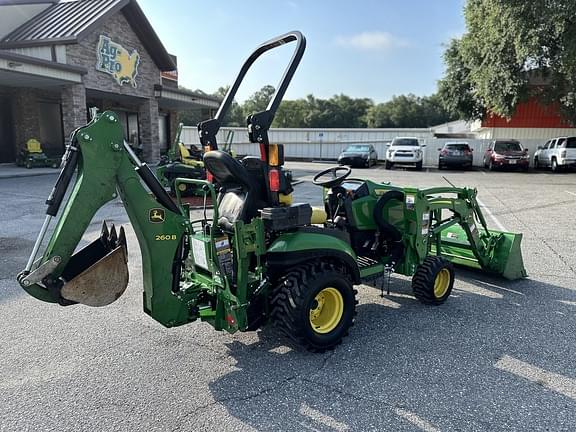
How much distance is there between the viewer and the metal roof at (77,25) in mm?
17031

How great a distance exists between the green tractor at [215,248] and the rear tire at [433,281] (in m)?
0.63

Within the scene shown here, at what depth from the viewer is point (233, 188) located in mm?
3697

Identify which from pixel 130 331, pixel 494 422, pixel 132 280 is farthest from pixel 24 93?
pixel 494 422

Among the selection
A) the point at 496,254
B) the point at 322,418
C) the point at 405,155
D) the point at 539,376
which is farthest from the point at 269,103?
the point at 405,155

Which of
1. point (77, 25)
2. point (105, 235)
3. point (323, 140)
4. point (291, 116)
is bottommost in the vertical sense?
point (105, 235)

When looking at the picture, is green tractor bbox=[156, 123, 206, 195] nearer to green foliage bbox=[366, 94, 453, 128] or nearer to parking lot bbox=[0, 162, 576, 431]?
parking lot bbox=[0, 162, 576, 431]

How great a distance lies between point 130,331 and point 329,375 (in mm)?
1872

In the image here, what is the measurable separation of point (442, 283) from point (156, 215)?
3.07 m

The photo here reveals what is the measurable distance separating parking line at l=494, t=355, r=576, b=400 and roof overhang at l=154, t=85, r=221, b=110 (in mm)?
21489

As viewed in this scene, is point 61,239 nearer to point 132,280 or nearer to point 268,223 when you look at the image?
point 268,223

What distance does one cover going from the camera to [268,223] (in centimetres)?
335

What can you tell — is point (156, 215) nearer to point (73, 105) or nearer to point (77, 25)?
point (73, 105)

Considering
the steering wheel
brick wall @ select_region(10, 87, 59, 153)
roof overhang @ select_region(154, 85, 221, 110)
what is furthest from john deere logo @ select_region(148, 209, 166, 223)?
roof overhang @ select_region(154, 85, 221, 110)

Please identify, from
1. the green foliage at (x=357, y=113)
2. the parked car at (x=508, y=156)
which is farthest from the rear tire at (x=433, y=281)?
the green foliage at (x=357, y=113)
